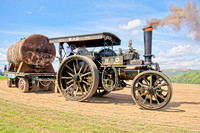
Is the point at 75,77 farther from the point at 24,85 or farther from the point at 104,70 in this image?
the point at 24,85

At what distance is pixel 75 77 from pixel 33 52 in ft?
13.4

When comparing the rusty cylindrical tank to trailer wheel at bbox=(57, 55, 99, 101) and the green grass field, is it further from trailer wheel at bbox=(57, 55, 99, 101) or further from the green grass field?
the green grass field

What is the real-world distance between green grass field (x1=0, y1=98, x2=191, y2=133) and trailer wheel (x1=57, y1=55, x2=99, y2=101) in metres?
2.44

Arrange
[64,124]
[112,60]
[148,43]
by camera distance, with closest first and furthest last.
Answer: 1. [64,124]
2. [148,43]
3. [112,60]

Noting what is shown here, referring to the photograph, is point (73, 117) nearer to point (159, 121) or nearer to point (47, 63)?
point (159, 121)

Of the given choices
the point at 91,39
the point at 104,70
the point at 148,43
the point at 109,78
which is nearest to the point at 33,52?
the point at 91,39

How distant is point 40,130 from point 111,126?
1563 millimetres

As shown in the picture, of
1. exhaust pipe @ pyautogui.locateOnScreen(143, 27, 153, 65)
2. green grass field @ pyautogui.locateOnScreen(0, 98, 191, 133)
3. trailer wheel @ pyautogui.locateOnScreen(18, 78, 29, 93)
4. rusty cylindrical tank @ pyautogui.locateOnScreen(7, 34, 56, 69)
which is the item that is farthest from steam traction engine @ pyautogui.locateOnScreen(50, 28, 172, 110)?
trailer wheel @ pyautogui.locateOnScreen(18, 78, 29, 93)

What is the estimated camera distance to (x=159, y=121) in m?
4.96

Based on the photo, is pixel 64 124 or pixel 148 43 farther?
pixel 148 43

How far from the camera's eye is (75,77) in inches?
306

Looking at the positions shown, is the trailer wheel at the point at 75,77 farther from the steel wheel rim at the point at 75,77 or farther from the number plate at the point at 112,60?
the number plate at the point at 112,60

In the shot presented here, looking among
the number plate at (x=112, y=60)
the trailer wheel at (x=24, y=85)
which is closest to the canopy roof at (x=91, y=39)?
the number plate at (x=112, y=60)

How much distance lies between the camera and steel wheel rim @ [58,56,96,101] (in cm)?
768
